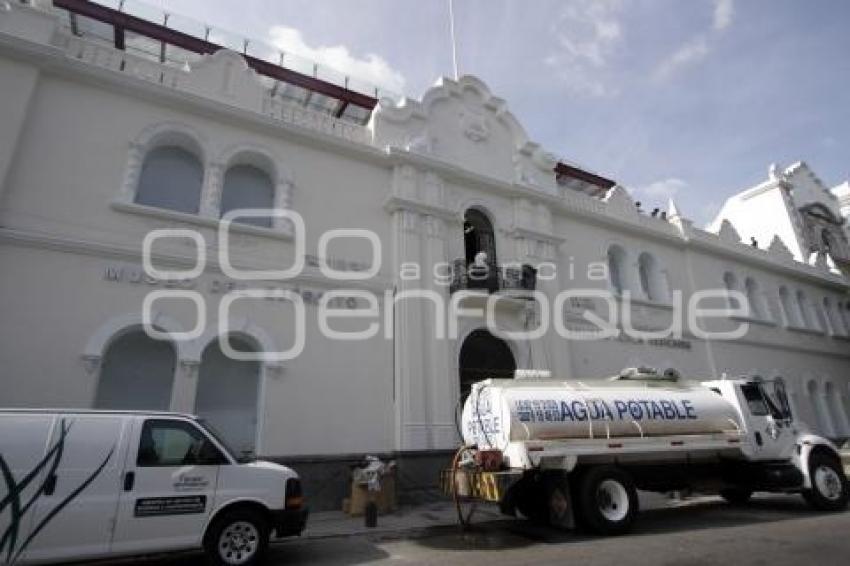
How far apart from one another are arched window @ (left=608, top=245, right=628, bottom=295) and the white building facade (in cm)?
22

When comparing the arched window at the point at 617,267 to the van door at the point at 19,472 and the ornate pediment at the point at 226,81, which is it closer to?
the ornate pediment at the point at 226,81

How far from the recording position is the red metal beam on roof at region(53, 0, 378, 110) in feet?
49.6

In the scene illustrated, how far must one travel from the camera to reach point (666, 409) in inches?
397

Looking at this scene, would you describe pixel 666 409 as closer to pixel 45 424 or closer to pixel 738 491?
pixel 738 491

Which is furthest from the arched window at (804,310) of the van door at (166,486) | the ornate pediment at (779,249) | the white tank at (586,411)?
the van door at (166,486)

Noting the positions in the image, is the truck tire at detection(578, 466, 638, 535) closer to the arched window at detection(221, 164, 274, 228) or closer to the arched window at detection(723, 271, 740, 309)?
the arched window at detection(221, 164, 274, 228)

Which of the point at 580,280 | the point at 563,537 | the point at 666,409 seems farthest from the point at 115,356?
the point at 580,280

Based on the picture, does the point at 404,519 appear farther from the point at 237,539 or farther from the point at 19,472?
the point at 19,472

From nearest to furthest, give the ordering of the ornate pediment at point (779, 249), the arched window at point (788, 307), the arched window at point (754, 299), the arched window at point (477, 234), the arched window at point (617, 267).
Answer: the arched window at point (477, 234) → the arched window at point (617, 267) → the arched window at point (754, 299) → the arched window at point (788, 307) → the ornate pediment at point (779, 249)

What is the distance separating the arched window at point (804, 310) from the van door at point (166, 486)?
91.7 ft

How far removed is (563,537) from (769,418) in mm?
6041

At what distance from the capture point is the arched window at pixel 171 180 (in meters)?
11.8

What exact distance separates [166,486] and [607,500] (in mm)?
7066

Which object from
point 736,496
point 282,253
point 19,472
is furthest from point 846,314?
point 19,472
